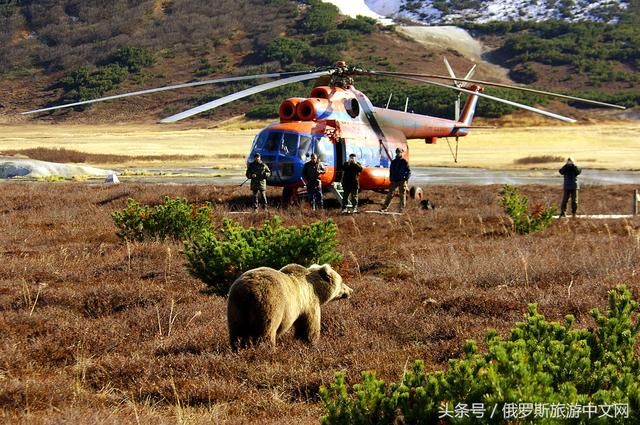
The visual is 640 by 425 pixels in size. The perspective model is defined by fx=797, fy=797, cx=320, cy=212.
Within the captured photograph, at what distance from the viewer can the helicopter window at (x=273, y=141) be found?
21.8m

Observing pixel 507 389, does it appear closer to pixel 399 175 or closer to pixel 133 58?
pixel 399 175

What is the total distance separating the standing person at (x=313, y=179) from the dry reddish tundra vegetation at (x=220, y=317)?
4.15 meters

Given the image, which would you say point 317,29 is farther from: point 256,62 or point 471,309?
point 471,309

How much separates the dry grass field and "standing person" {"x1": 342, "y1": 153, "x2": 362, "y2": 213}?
27348 millimetres

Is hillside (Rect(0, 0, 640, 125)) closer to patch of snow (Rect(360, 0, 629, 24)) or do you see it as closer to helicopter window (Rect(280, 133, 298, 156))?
patch of snow (Rect(360, 0, 629, 24))

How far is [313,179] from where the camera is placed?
21.4 meters

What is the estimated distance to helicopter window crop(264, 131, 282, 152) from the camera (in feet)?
71.6

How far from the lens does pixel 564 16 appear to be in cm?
17125

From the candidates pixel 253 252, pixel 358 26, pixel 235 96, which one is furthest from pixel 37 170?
pixel 358 26

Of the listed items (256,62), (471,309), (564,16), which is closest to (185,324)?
(471,309)

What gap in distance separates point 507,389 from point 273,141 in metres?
18.4

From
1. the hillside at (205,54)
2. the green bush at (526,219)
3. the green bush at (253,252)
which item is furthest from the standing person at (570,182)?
the hillside at (205,54)

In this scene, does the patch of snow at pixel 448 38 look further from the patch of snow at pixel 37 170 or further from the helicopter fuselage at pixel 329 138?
the helicopter fuselage at pixel 329 138

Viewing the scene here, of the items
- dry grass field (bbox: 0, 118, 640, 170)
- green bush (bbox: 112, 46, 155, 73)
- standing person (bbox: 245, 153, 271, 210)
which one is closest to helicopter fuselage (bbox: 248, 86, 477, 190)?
standing person (bbox: 245, 153, 271, 210)
